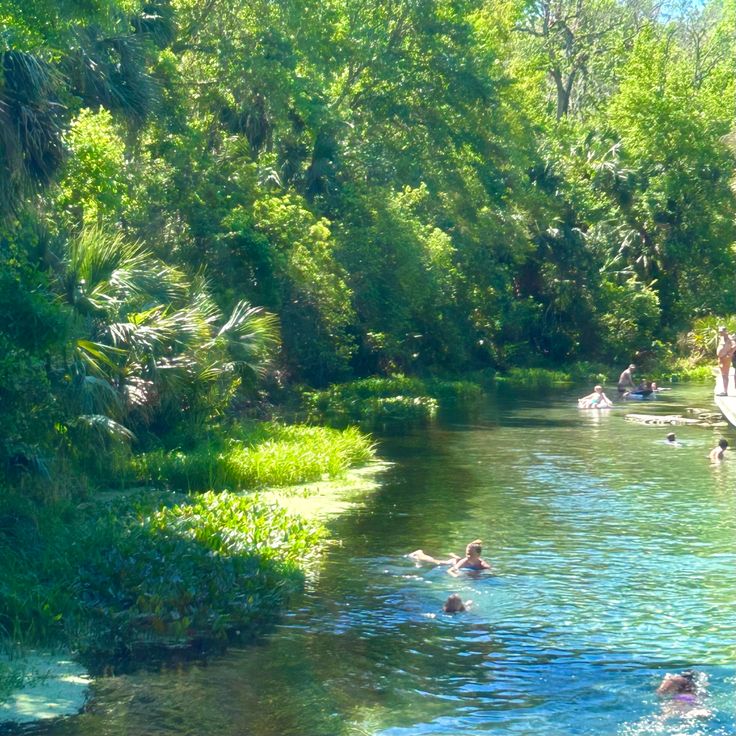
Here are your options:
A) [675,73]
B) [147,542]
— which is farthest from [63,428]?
[675,73]

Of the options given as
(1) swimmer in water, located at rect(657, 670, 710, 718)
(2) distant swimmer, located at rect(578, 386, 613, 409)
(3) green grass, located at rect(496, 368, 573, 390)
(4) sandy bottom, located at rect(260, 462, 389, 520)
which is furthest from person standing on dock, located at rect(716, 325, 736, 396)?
(1) swimmer in water, located at rect(657, 670, 710, 718)

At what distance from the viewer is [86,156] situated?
1852cm

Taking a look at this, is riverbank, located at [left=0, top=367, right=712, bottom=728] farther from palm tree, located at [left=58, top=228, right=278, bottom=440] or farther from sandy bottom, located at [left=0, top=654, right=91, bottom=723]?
palm tree, located at [left=58, top=228, right=278, bottom=440]

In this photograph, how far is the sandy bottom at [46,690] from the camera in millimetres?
9250

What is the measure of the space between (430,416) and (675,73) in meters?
32.4

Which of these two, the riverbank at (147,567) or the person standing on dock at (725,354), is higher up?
the person standing on dock at (725,354)

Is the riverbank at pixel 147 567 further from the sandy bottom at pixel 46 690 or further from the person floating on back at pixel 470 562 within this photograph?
the person floating on back at pixel 470 562

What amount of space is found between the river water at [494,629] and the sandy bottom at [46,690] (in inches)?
8.0

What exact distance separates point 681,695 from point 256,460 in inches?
445

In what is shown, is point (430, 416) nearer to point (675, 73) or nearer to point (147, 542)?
point (147, 542)

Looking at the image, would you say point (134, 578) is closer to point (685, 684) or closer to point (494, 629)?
point (494, 629)

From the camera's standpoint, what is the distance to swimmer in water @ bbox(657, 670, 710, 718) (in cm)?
963

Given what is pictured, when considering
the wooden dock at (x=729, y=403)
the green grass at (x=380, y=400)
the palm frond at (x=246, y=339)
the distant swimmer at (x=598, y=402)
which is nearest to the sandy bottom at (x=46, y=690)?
the palm frond at (x=246, y=339)

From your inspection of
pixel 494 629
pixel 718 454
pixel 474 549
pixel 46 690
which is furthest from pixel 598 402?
pixel 46 690
